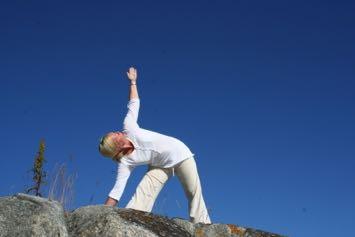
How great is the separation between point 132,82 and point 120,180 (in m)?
1.41

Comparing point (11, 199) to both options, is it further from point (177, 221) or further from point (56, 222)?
point (177, 221)

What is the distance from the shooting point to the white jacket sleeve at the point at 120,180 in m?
7.40

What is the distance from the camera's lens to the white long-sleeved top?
760 centimetres

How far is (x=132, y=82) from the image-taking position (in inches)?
316

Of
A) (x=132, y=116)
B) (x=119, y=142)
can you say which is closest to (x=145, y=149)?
(x=119, y=142)

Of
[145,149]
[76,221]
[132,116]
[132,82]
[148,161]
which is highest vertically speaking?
[132,82]

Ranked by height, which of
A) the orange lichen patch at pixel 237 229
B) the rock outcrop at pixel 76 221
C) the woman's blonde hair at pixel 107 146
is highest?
the woman's blonde hair at pixel 107 146

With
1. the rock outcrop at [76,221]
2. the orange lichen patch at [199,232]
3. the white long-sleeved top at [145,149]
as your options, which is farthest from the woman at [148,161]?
the rock outcrop at [76,221]

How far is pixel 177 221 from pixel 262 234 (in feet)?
3.37

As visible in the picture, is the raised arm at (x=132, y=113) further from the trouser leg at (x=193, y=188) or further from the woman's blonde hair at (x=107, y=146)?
the trouser leg at (x=193, y=188)

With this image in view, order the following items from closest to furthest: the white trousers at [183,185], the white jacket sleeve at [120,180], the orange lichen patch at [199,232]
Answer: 1. the orange lichen patch at [199,232]
2. the white jacket sleeve at [120,180]
3. the white trousers at [183,185]

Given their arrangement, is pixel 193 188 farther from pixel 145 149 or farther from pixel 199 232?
pixel 199 232

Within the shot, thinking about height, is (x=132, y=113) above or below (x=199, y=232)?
above

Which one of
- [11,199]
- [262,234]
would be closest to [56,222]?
[11,199]
